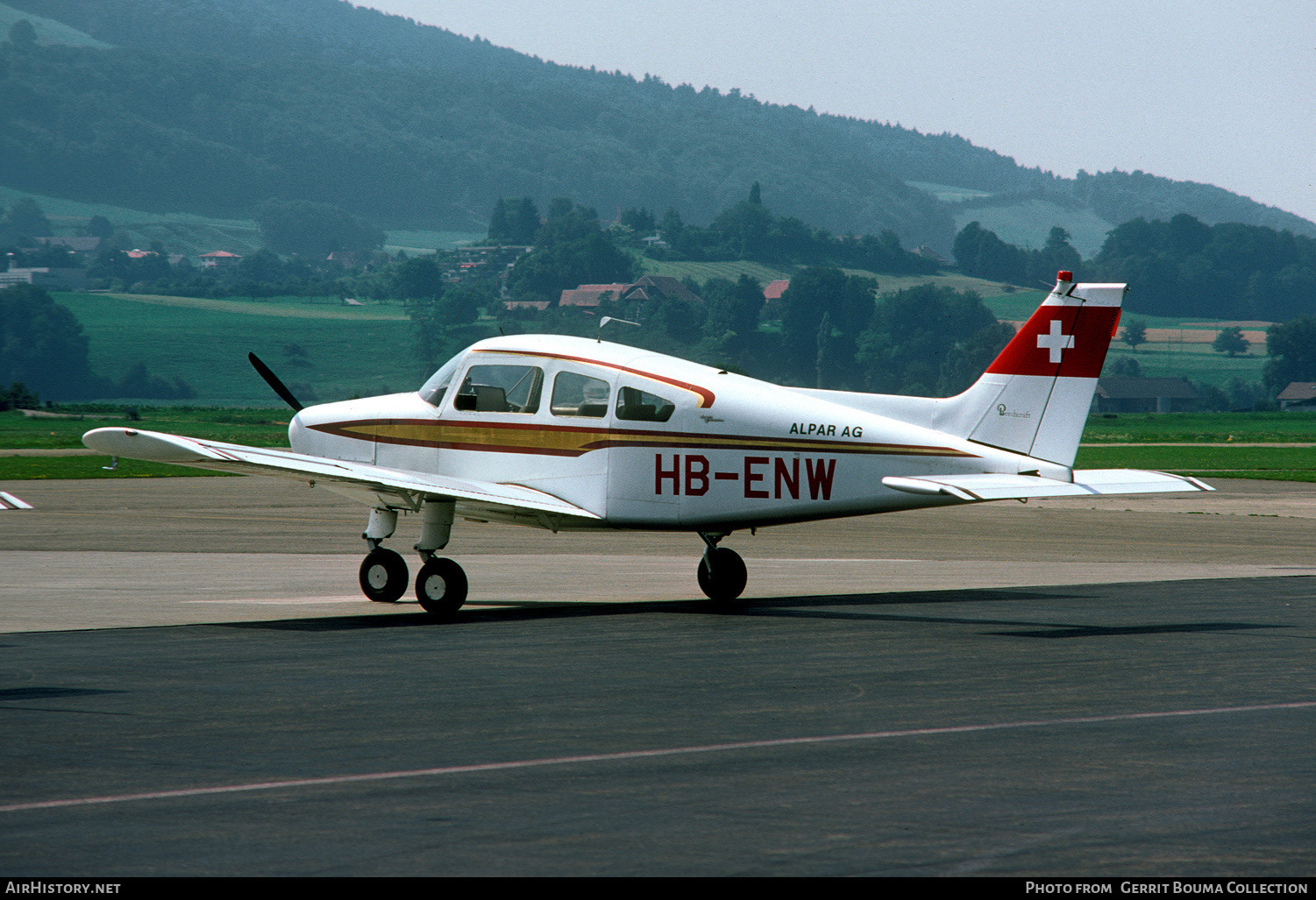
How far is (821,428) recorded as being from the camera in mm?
17672

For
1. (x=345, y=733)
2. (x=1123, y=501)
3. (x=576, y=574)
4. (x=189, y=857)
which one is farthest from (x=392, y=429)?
(x=1123, y=501)

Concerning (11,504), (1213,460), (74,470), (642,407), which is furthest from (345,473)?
(1213,460)

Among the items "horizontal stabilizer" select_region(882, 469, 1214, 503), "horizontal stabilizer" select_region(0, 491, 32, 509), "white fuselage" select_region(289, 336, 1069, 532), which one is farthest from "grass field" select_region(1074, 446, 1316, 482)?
"white fuselage" select_region(289, 336, 1069, 532)

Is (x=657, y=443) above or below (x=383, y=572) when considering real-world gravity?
above

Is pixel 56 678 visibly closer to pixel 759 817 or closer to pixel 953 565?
pixel 759 817

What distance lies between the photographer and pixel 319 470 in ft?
56.8

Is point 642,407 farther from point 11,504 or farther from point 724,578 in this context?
point 11,504

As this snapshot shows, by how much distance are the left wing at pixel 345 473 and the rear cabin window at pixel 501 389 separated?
96cm

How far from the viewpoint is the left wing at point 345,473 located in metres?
16.0

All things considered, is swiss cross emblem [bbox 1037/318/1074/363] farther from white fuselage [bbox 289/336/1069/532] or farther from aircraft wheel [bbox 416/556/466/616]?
aircraft wheel [bbox 416/556/466/616]

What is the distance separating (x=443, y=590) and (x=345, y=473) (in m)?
1.73

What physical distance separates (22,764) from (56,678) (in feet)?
12.1

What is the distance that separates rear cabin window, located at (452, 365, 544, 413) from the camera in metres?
18.9

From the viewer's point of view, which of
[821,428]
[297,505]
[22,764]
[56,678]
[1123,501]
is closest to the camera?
[22,764]
